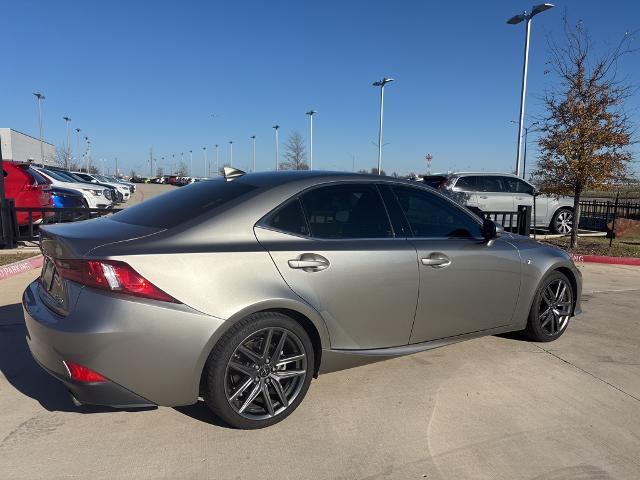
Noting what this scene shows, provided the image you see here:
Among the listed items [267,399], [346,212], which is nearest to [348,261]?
[346,212]

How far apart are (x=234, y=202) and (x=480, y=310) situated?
2.19 m

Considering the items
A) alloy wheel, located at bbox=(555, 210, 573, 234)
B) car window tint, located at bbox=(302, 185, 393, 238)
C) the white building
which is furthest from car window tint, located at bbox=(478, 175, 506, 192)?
the white building

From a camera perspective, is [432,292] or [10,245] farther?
[10,245]

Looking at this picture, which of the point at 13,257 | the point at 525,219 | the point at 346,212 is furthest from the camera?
the point at 525,219

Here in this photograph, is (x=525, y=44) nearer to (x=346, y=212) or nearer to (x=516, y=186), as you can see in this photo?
(x=516, y=186)

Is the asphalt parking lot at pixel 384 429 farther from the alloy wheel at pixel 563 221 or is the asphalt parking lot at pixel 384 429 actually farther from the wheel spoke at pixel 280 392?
the alloy wheel at pixel 563 221

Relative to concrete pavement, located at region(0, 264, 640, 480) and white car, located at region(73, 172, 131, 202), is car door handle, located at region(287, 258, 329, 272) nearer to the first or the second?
concrete pavement, located at region(0, 264, 640, 480)

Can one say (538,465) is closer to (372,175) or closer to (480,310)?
(480,310)

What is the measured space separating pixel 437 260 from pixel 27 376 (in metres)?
3.24

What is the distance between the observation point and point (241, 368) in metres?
3.03

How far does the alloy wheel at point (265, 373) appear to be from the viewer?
304cm

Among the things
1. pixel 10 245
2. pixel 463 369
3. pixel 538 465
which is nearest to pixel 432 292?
pixel 463 369

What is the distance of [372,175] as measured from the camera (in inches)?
152

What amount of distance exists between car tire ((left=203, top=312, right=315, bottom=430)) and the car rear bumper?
125 mm
